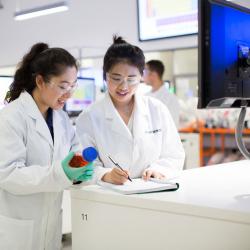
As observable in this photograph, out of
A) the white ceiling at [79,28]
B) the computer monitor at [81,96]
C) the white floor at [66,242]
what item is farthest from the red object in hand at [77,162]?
the white ceiling at [79,28]

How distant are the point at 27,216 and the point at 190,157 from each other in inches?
144

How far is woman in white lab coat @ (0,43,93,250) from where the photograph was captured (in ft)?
4.03

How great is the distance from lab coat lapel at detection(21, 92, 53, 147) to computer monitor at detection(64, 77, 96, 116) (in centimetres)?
263

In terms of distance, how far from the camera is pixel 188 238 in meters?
1.08

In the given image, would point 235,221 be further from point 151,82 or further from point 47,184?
point 151,82

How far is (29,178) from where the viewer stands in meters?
1.22

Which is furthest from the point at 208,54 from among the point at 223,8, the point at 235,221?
the point at 235,221

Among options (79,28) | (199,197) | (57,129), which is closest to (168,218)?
(199,197)

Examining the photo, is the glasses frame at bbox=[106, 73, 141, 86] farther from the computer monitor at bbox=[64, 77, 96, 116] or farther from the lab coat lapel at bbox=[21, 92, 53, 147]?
the computer monitor at bbox=[64, 77, 96, 116]

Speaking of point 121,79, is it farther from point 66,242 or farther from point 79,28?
point 79,28

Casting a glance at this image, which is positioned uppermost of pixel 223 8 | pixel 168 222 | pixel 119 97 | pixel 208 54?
pixel 223 8

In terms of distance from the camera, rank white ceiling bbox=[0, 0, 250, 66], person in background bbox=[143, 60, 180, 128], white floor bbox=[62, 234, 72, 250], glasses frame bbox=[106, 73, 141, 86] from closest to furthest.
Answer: glasses frame bbox=[106, 73, 141, 86]
white floor bbox=[62, 234, 72, 250]
person in background bbox=[143, 60, 180, 128]
white ceiling bbox=[0, 0, 250, 66]

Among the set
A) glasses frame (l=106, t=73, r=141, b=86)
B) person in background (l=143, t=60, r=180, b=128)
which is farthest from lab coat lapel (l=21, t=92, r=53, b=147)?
person in background (l=143, t=60, r=180, b=128)

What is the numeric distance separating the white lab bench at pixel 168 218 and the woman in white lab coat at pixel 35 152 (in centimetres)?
12
